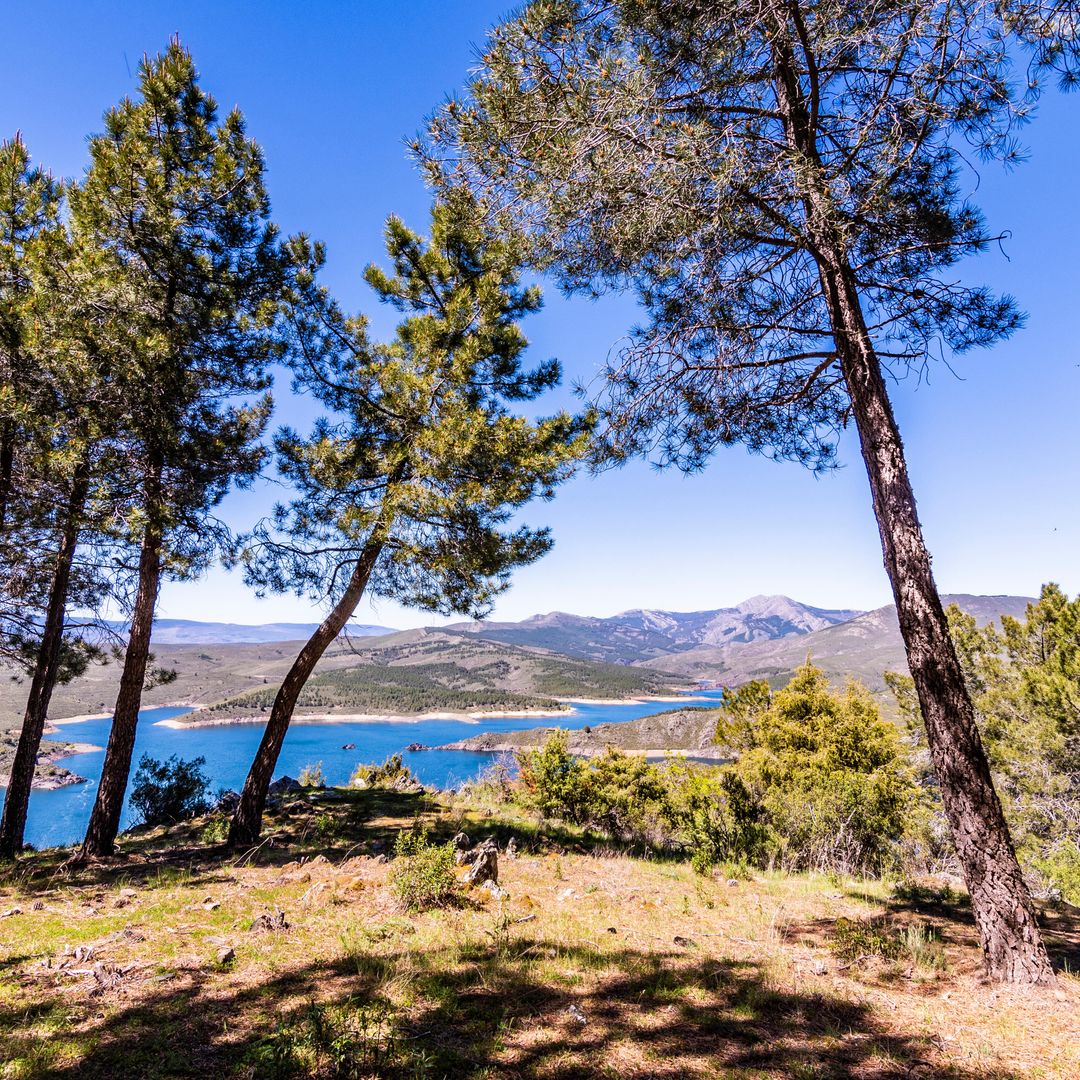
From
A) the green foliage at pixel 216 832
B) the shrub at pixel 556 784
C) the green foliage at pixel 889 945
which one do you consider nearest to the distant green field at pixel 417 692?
the shrub at pixel 556 784

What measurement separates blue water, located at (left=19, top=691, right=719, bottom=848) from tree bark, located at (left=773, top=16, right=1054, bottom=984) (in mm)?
27311

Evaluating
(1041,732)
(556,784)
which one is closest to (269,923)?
(556,784)

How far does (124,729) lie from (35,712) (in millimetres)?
3213

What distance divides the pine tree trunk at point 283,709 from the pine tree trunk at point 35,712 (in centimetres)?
360

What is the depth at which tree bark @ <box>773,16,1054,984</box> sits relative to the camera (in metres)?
4.16

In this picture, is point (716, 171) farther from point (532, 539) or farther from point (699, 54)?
point (532, 539)

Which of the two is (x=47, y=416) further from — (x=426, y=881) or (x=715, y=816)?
(x=715, y=816)

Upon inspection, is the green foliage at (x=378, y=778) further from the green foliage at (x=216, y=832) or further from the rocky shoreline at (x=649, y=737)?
the rocky shoreline at (x=649, y=737)

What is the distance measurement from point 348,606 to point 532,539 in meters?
3.12

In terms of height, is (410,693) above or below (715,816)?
below

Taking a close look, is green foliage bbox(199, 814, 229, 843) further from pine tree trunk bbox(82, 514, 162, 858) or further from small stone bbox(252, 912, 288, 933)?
small stone bbox(252, 912, 288, 933)

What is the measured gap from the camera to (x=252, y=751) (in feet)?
247

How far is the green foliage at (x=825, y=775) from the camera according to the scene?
389 inches

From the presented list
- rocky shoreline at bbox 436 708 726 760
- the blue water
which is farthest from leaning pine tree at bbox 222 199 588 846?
rocky shoreline at bbox 436 708 726 760
